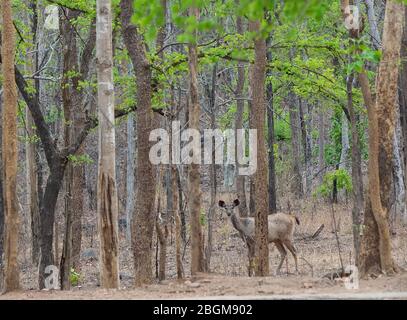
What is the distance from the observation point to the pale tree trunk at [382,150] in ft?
43.8

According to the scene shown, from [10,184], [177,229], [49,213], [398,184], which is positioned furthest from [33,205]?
[398,184]

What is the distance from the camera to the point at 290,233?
21234 mm

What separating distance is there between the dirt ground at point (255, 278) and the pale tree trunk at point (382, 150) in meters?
0.63

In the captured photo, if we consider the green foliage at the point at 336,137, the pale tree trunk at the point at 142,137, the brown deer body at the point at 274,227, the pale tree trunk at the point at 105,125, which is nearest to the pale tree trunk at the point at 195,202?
the pale tree trunk at the point at 142,137

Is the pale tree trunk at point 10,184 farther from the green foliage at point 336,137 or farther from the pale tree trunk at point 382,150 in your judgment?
the green foliage at point 336,137

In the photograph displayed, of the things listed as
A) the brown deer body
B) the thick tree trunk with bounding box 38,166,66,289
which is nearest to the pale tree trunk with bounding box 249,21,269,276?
the brown deer body

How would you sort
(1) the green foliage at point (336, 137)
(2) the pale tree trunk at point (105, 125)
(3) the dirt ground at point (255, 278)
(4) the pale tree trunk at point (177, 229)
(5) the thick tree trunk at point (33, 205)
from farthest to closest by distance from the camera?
(1) the green foliage at point (336, 137) → (5) the thick tree trunk at point (33, 205) → (4) the pale tree trunk at point (177, 229) → (2) the pale tree trunk at point (105, 125) → (3) the dirt ground at point (255, 278)

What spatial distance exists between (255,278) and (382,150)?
314 cm

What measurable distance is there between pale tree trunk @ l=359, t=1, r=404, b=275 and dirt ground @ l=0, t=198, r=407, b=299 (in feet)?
2.06

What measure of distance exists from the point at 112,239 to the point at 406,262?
755 cm

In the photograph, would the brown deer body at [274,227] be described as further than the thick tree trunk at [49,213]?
Yes
